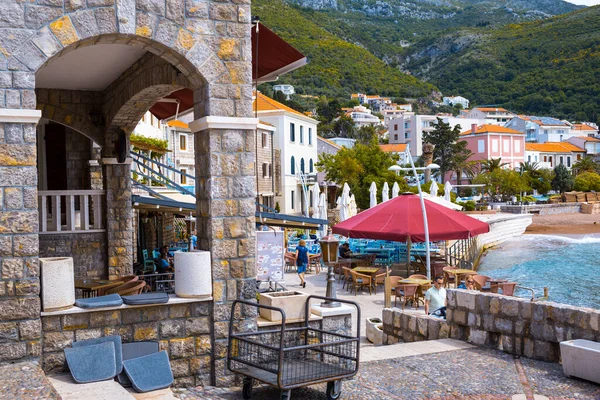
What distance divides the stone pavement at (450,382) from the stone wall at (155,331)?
25 cm

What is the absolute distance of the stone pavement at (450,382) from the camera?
6324mm

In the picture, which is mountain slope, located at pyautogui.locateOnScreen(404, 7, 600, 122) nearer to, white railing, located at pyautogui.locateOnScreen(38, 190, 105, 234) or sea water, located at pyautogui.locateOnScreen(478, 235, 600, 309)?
sea water, located at pyautogui.locateOnScreen(478, 235, 600, 309)

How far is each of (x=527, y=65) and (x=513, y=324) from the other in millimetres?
148750

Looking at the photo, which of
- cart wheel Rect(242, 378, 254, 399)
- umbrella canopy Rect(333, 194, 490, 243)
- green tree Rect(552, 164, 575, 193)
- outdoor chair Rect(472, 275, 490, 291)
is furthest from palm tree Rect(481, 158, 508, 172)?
cart wheel Rect(242, 378, 254, 399)

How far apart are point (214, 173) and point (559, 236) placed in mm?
42811

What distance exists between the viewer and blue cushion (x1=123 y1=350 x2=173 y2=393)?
576 centimetres

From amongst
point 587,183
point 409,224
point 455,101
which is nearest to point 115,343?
point 409,224

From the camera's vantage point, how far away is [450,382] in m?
6.76

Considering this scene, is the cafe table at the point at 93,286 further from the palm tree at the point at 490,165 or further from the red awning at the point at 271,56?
the palm tree at the point at 490,165

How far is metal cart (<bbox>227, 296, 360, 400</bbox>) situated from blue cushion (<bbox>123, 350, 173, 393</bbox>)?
644 mm

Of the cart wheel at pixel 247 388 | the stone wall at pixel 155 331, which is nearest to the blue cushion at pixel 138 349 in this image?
the stone wall at pixel 155 331

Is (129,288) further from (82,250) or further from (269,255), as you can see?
(82,250)

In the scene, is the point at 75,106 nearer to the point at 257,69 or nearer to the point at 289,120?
the point at 257,69

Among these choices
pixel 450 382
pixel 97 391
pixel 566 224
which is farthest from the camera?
pixel 566 224
